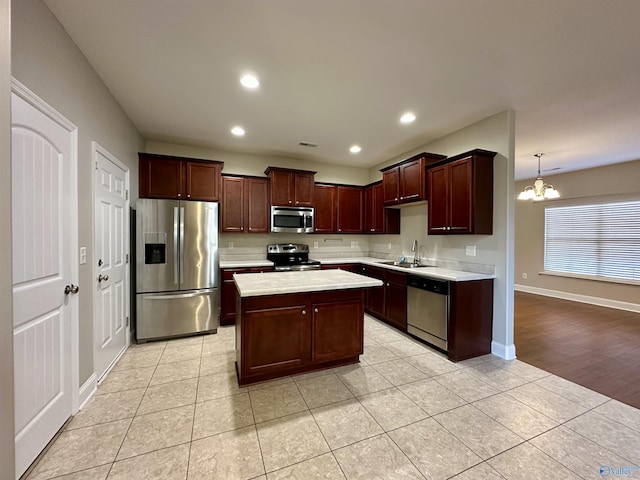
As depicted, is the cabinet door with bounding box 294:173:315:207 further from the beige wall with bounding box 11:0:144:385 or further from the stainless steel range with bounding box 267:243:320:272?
the beige wall with bounding box 11:0:144:385

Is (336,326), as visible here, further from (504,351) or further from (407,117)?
(407,117)

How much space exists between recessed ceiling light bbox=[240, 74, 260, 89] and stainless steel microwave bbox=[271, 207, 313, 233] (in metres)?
2.17

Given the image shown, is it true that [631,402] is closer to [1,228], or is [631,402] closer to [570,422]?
[570,422]

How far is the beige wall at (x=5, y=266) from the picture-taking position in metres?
0.85

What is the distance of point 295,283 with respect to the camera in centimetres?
239

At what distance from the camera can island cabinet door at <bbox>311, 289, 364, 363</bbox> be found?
2504mm

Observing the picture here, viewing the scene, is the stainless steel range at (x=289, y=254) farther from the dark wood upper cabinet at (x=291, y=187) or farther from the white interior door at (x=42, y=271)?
the white interior door at (x=42, y=271)

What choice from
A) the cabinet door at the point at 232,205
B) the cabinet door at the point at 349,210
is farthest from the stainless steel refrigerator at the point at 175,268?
the cabinet door at the point at 349,210

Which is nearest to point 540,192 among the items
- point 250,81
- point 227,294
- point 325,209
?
point 325,209

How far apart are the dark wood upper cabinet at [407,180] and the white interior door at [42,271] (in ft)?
12.4

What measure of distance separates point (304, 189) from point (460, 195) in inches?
100

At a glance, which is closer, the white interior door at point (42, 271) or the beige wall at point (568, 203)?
the white interior door at point (42, 271)

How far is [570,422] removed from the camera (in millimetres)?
1927

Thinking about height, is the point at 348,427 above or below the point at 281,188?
below
